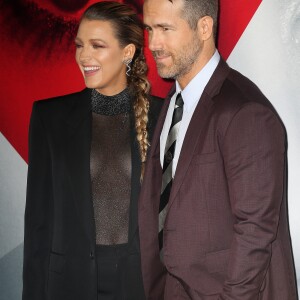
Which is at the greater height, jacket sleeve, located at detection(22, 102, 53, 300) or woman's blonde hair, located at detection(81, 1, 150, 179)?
woman's blonde hair, located at detection(81, 1, 150, 179)

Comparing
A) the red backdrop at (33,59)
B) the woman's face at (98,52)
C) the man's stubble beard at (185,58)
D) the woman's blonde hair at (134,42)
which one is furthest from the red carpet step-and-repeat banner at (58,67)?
the man's stubble beard at (185,58)

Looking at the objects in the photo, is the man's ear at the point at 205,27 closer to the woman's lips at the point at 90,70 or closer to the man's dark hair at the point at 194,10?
the man's dark hair at the point at 194,10

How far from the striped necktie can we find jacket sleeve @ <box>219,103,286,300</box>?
0.89 feet

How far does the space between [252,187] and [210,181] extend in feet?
0.47

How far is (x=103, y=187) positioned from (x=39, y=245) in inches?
14.6

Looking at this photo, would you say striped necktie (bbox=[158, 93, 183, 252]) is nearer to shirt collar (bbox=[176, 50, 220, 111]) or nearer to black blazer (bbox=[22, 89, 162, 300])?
shirt collar (bbox=[176, 50, 220, 111])

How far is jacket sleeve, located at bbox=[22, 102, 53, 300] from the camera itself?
1.97 m

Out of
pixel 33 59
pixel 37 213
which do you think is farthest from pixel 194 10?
pixel 33 59

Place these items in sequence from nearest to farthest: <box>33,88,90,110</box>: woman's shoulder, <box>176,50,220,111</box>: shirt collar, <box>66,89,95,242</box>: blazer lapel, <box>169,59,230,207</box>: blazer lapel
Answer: <box>169,59,230,207</box>: blazer lapel < <box>176,50,220,111</box>: shirt collar < <box>66,89,95,242</box>: blazer lapel < <box>33,88,90,110</box>: woman's shoulder

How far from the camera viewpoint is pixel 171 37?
5.27 feet

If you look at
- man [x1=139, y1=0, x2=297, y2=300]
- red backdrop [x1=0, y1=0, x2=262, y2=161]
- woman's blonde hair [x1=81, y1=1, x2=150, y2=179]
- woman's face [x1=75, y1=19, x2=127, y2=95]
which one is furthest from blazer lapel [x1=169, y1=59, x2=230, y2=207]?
red backdrop [x1=0, y1=0, x2=262, y2=161]

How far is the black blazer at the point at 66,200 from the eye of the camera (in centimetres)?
192

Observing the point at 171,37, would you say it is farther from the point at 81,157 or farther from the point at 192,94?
the point at 81,157

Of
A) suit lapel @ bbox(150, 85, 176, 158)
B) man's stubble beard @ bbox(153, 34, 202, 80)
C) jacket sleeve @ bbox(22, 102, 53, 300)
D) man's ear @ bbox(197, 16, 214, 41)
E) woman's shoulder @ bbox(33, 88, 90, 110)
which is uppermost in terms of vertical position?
man's ear @ bbox(197, 16, 214, 41)
